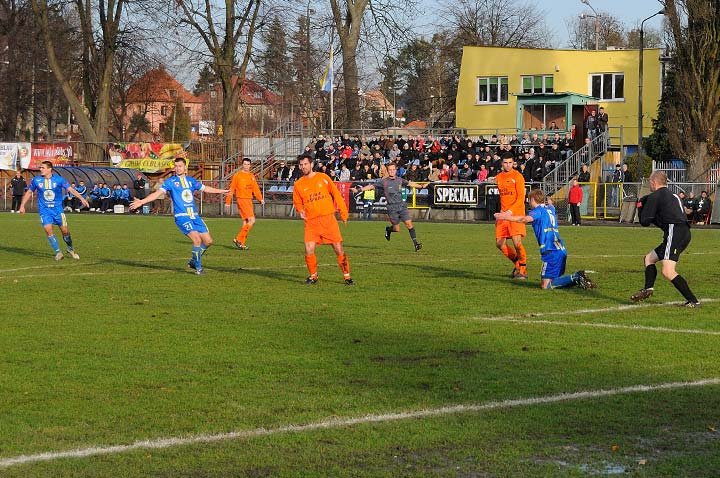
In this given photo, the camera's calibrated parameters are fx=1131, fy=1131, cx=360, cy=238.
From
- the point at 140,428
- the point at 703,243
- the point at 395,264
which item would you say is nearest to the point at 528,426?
the point at 140,428

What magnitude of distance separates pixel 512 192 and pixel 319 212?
11.2 ft

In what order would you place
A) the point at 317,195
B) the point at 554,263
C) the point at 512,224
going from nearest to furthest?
the point at 554,263, the point at 317,195, the point at 512,224

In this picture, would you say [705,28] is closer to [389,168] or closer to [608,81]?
[608,81]

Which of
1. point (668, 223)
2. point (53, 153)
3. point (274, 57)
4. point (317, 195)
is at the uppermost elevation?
point (274, 57)

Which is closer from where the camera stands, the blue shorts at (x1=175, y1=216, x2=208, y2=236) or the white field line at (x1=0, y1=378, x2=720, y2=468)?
the white field line at (x1=0, y1=378, x2=720, y2=468)

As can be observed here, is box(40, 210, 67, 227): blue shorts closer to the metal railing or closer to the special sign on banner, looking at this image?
the special sign on banner

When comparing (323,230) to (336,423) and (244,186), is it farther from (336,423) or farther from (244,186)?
(244,186)

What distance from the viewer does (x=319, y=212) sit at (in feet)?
54.3

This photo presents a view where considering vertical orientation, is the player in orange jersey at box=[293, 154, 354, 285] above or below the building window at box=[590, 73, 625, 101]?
below

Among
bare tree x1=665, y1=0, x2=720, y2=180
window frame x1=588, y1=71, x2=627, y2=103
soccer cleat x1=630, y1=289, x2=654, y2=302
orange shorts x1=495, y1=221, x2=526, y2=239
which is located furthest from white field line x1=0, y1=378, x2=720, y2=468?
window frame x1=588, y1=71, x2=627, y2=103

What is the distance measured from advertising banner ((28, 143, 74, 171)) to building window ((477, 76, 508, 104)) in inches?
919

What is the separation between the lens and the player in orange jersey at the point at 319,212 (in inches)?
650

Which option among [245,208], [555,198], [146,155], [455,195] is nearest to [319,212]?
[245,208]

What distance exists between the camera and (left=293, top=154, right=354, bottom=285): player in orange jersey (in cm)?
1652
